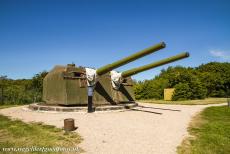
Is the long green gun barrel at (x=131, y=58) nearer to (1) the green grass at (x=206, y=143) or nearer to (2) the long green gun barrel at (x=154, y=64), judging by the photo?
(2) the long green gun barrel at (x=154, y=64)

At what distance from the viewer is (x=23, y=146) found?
A: 5617 millimetres

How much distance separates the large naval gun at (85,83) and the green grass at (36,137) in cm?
443

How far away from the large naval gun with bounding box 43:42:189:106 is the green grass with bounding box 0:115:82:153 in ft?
14.5

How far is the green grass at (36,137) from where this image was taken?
19.0ft

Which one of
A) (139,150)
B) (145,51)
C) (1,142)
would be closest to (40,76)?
(145,51)

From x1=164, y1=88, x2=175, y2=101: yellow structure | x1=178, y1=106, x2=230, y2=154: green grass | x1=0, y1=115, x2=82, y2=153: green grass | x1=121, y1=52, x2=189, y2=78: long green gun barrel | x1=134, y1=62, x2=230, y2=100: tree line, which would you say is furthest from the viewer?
x1=164, y1=88, x2=175, y2=101: yellow structure

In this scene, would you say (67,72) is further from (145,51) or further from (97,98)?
(145,51)

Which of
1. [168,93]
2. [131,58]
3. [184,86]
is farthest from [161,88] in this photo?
[131,58]

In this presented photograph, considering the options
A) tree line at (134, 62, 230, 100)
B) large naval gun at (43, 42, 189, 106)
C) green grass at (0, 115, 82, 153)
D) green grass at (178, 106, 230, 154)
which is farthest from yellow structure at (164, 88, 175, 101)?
green grass at (0, 115, 82, 153)

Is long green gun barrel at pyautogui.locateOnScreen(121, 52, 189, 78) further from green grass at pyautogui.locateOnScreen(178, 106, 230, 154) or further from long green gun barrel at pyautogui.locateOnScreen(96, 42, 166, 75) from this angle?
green grass at pyautogui.locateOnScreen(178, 106, 230, 154)

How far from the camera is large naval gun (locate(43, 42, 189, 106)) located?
1213cm

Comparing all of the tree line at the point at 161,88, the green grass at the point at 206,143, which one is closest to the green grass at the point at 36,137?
the green grass at the point at 206,143

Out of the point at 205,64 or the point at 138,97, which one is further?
the point at 205,64

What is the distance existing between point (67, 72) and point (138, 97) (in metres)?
20.6
